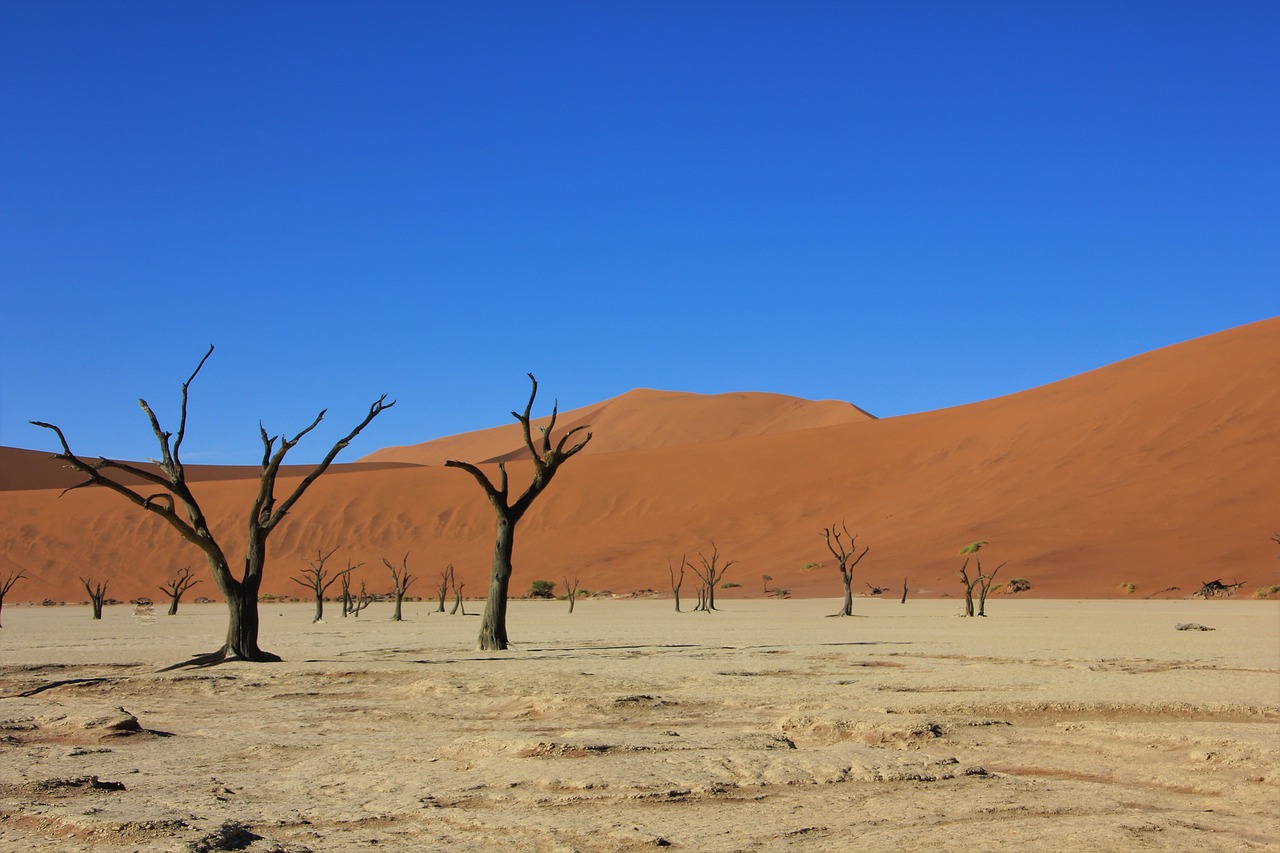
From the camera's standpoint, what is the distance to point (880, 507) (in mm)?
56906

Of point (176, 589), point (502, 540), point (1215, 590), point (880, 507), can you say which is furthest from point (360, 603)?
point (1215, 590)

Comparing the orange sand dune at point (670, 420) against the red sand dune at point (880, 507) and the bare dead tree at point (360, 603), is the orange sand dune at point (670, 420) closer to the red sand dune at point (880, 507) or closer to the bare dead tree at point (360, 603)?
the red sand dune at point (880, 507)

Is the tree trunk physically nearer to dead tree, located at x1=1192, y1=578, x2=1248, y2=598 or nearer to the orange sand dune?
dead tree, located at x1=1192, y1=578, x2=1248, y2=598

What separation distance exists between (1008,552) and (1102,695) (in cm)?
3486

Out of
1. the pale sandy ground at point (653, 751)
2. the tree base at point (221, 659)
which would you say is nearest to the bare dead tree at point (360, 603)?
the pale sandy ground at point (653, 751)

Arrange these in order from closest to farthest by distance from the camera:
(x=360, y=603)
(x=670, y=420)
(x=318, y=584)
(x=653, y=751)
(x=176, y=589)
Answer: (x=653, y=751)
(x=318, y=584)
(x=176, y=589)
(x=360, y=603)
(x=670, y=420)

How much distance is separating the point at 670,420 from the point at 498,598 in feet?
356

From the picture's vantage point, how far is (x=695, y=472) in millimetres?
70312

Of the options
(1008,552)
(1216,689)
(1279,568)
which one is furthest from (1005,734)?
(1008,552)

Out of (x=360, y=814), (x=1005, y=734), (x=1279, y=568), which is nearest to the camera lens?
(x=360, y=814)

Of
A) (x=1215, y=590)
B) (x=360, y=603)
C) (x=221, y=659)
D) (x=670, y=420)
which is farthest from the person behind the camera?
(x=670, y=420)

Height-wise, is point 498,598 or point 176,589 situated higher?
point 498,598

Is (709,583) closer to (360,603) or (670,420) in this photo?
(360,603)

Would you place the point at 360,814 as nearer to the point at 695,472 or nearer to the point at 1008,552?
the point at 1008,552
